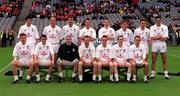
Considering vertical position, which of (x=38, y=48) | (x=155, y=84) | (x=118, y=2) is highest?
(x=118, y=2)

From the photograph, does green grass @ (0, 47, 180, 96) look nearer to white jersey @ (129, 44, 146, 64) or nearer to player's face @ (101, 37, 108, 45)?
white jersey @ (129, 44, 146, 64)

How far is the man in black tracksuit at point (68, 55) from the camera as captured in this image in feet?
47.9

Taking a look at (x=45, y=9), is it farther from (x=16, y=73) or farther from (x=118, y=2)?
(x=16, y=73)

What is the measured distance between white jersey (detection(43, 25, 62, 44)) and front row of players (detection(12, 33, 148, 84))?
0.90 meters

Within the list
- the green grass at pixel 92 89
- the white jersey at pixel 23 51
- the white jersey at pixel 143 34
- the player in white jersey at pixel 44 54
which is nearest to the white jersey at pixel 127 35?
the white jersey at pixel 143 34

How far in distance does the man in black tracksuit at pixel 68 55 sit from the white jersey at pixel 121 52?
120 cm

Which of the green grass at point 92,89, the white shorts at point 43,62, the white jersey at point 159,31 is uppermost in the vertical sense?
the white jersey at point 159,31

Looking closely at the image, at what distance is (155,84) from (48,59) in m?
3.35

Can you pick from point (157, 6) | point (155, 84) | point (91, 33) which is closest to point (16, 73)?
point (91, 33)

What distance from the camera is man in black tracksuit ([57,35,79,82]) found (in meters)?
Result: 14.6

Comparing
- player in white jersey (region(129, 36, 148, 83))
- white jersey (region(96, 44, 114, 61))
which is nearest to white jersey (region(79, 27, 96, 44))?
white jersey (region(96, 44, 114, 61))

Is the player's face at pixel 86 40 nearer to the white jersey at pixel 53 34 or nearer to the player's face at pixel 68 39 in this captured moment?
the player's face at pixel 68 39

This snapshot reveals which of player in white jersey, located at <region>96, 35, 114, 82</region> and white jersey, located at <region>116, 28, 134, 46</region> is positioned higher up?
white jersey, located at <region>116, 28, 134, 46</region>

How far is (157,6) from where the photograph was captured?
45125 mm
